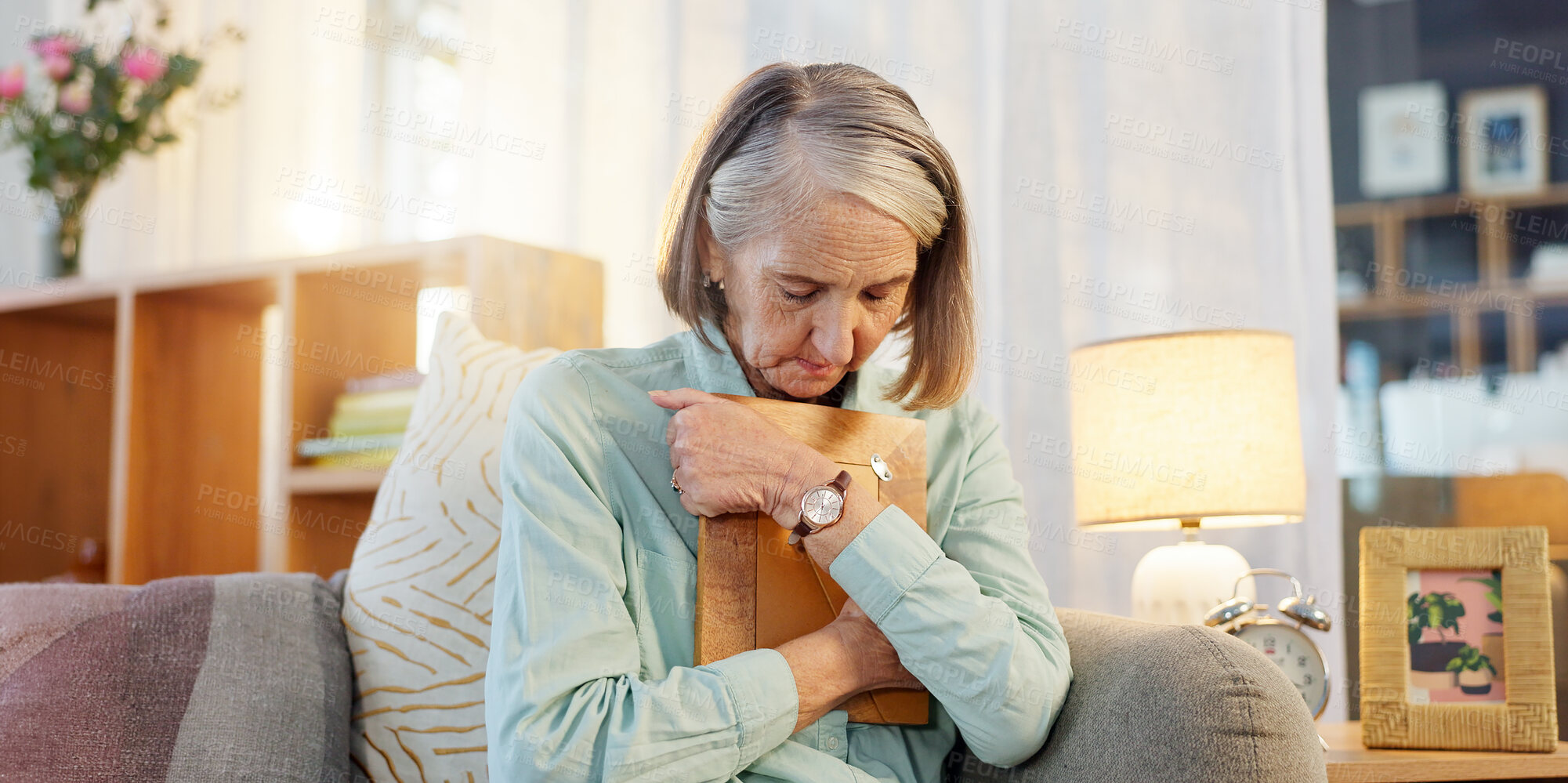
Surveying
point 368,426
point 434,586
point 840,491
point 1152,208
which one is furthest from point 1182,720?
point 368,426

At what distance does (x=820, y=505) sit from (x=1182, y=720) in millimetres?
362

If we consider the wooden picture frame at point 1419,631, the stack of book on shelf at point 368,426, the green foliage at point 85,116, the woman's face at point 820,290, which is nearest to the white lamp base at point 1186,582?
the wooden picture frame at point 1419,631

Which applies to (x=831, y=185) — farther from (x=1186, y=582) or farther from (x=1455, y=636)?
(x=1455, y=636)

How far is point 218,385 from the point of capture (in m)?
2.44

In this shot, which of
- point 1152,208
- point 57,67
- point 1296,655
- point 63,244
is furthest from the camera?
point 63,244

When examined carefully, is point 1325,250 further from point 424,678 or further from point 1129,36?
point 424,678

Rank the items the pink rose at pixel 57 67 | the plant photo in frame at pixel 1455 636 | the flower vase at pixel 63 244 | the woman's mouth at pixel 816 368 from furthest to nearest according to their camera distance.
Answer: the flower vase at pixel 63 244 → the pink rose at pixel 57 67 → the plant photo in frame at pixel 1455 636 → the woman's mouth at pixel 816 368

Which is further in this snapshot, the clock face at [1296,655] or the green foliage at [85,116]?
the green foliage at [85,116]

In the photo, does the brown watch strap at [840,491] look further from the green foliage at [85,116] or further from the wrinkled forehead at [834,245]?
the green foliage at [85,116]

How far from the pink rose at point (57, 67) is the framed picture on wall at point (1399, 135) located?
268 cm

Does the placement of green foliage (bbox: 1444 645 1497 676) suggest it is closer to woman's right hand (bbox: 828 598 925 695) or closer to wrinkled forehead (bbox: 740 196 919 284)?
woman's right hand (bbox: 828 598 925 695)

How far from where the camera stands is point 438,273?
2.12 metres

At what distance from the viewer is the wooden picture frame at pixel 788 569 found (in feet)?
3.55

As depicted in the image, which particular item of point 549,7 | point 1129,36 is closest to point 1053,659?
point 1129,36
